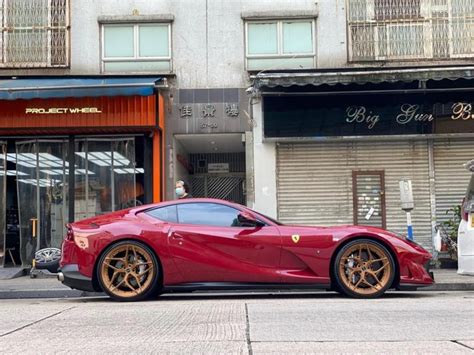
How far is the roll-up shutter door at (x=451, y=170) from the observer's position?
1338 cm

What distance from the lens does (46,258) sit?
11172mm

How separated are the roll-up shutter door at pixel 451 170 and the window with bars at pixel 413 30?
6.54ft

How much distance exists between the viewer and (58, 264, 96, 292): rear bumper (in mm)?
7621

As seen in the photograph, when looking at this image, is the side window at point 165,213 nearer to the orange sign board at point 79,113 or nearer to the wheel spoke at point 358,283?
the wheel spoke at point 358,283

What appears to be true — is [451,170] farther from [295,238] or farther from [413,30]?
[295,238]

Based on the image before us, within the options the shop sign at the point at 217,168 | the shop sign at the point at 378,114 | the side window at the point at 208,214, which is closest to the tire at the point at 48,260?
the side window at the point at 208,214

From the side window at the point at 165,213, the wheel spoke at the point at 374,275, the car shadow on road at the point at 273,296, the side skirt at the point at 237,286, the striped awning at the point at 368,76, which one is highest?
the striped awning at the point at 368,76

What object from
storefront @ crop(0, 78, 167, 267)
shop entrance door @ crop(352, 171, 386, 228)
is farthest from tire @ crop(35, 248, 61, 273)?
shop entrance door @ crop(352, 171, 386, 228)

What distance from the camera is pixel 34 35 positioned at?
13.7 meters

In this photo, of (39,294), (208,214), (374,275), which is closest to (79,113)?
(39,294)

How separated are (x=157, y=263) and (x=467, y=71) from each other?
313 inches

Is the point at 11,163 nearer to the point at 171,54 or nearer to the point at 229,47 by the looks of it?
the point at 171,54

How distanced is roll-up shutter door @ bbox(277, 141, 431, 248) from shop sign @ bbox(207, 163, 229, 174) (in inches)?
116

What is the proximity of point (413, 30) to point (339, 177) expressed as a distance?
12.0 ft
